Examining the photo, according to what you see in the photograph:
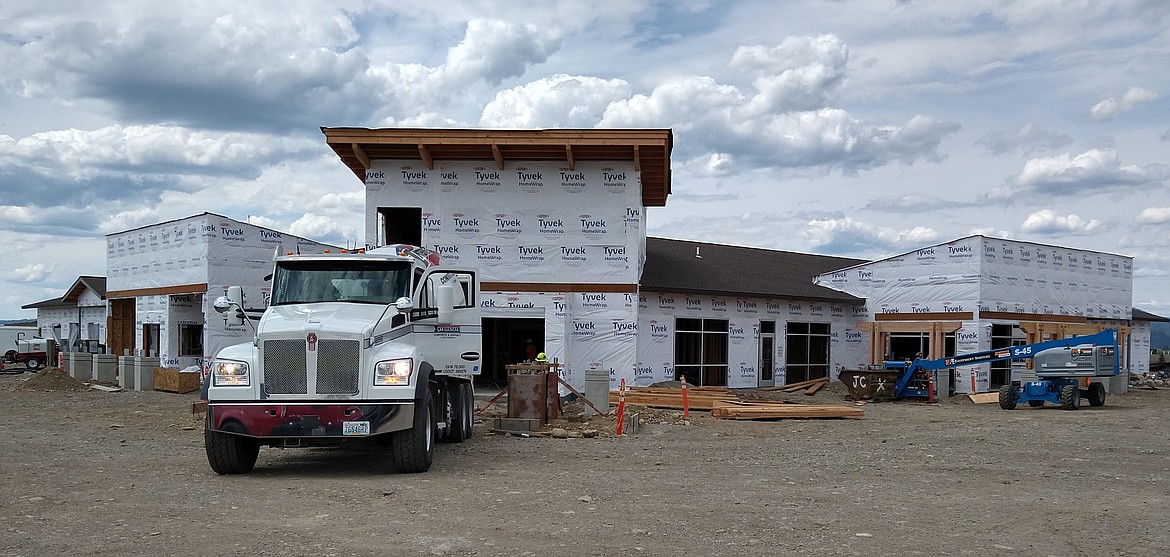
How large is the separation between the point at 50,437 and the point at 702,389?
15.3 m

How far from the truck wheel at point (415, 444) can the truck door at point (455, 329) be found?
2.11 m

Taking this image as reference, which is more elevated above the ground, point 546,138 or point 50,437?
point 546,138

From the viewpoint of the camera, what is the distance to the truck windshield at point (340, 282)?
42.9 feet

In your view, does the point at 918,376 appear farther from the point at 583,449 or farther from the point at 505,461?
the point at 505,461

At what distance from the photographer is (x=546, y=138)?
2575cm

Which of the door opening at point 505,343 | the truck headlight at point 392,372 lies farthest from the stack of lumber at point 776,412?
the door opening at point 505,343

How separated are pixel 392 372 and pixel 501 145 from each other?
585 inches

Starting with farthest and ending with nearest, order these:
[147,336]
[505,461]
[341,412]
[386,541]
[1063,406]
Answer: [147,336], [1063,406], [505,461], [341,412], [386,541]

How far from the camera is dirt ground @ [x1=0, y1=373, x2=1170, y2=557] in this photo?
808 centimetres

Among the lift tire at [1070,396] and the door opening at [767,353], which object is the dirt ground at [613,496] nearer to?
the lift tire at [1070,396]

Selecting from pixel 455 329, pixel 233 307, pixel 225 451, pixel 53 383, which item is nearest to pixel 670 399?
pixel 455 329

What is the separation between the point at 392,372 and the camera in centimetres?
1178

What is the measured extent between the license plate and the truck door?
257cm

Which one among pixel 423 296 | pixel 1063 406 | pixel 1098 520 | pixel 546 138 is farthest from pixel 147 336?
pixel 1098 520
